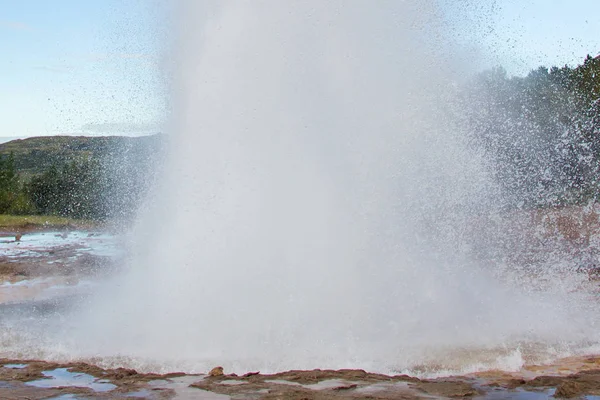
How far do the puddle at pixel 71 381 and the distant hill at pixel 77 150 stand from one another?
5.65m

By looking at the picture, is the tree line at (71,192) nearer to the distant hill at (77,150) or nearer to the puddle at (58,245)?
the distant hill at (77,150)

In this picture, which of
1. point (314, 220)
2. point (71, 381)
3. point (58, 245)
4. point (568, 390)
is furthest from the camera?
point (58, 245)

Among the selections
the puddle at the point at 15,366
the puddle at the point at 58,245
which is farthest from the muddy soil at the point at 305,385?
the puddle at the point at 58,245

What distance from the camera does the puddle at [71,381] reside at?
6.02m

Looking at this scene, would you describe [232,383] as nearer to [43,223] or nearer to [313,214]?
[313,214]

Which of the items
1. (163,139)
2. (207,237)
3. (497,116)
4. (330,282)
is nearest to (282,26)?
(163,139)

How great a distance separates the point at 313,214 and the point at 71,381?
4.42 meters

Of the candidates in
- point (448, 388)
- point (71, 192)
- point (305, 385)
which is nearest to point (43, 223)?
point (71, 192)

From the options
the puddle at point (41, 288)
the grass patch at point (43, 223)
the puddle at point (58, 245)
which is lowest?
the puddle at point (41, 288)

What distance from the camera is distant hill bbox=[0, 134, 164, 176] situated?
1568 cm

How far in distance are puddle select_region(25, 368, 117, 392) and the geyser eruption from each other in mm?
939

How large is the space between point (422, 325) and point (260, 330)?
7.21 feet

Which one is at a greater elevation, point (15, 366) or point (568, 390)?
point (15, 366)

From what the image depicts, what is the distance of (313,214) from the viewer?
31.3ft
